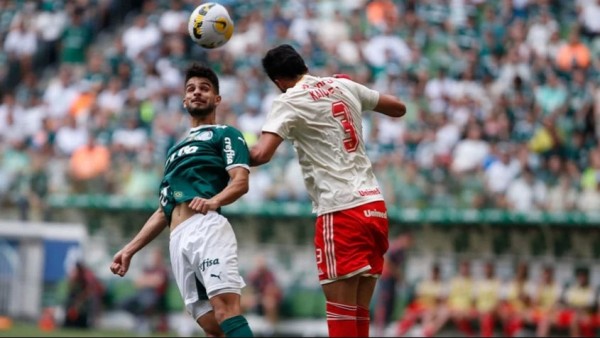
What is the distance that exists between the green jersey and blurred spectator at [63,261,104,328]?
11.6 m

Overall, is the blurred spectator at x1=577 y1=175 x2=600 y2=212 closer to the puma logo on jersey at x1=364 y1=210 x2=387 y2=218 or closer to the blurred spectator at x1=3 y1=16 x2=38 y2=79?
the puma logo on jersey at x1=364 y1=210 x2=387 y2=218

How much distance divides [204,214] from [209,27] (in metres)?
2.05

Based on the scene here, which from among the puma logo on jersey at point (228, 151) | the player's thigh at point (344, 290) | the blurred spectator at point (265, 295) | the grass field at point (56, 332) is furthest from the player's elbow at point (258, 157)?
the blurred spectator at point (265, 295)

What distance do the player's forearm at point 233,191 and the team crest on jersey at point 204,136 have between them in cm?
46

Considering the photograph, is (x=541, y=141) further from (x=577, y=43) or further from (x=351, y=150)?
(x=351, y=150)

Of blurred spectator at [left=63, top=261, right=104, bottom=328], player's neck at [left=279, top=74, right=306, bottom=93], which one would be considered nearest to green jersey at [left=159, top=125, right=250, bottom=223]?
player's neck at [left=279, top=74, right=306, bottom=93]

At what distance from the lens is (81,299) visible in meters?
20.0

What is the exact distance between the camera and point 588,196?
57.3 ft

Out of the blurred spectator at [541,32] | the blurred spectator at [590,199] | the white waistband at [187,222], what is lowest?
the blurred spectator at [590,199]

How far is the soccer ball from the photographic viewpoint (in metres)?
9.90

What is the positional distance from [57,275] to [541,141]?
8.91 m

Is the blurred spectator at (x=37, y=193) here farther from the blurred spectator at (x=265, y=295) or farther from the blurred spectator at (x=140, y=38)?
the blurred spectator at (x=265, y=295)

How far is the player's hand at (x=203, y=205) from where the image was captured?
8.38 metres

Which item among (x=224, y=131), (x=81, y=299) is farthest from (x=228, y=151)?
(x=81, y=299)
